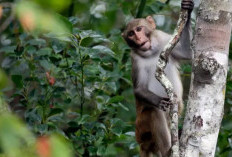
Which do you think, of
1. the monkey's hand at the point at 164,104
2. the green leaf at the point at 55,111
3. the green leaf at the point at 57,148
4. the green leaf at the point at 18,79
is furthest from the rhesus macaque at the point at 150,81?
the green leaf at the point at 57,148

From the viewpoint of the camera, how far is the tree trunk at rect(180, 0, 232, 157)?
4.06m

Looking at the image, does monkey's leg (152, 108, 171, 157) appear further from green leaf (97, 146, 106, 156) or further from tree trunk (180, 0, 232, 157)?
tree trunk (180, 0, 232, 157)

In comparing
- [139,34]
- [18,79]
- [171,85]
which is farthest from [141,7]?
[171,85]

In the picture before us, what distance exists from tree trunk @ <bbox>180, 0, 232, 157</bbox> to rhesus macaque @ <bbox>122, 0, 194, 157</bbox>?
2.23 metres

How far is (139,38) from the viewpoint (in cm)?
682

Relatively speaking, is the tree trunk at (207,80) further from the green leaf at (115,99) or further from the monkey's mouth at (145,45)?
the monkey's mouth at (145,45)

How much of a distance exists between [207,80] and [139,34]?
2.88m

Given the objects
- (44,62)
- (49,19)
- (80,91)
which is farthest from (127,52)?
(49,19)

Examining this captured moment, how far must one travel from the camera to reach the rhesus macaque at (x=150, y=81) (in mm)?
6617

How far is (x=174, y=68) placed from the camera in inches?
272

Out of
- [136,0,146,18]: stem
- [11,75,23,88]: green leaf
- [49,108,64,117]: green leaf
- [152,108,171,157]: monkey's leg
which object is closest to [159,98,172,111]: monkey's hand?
[152,108,171,157]: monkey's leg

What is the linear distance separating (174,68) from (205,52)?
2737mm

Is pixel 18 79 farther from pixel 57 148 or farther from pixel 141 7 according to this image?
pixel 57 148

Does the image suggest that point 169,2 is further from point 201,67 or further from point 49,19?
point 49,19
